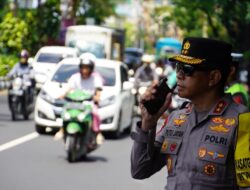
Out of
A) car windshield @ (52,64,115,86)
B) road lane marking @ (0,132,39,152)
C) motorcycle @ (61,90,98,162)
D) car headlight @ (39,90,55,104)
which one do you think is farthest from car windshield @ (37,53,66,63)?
motorcycle @ (61,90,98,162)

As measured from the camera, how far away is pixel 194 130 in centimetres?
429

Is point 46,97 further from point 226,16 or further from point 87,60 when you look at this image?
point 226,16

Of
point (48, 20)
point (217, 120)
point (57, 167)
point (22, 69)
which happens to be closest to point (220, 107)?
point (217, 120)

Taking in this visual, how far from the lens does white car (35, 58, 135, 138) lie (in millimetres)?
17688

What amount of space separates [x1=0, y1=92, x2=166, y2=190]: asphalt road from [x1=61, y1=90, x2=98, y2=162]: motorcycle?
216 millimetres

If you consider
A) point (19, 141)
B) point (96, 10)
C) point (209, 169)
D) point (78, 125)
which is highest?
point (209, 169)

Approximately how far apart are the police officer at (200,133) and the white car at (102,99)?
499 inches

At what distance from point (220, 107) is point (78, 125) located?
922 centimetres

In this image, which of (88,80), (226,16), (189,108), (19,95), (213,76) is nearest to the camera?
(213,76)

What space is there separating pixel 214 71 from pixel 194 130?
1.01 feet

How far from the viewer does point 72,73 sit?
18.3 metres

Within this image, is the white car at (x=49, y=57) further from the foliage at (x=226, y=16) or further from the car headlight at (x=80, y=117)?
the car headlight at (x=80, y=117)

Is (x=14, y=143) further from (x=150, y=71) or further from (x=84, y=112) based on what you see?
(x=150, y=71)

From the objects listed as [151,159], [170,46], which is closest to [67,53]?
[151,159]
